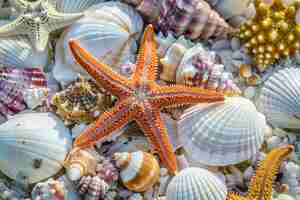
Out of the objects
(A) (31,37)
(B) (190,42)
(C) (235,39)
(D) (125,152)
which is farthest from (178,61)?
(A) (31,37)

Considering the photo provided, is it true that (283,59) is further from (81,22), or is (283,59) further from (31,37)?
(31,37)

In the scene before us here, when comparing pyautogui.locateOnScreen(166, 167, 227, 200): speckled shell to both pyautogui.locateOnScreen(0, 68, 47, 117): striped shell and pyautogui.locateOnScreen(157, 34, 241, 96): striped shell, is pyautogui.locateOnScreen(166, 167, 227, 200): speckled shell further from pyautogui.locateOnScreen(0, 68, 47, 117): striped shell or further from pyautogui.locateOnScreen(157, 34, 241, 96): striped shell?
pyautogui.locateOnScreen(0, 68, 47, 117): striped shell

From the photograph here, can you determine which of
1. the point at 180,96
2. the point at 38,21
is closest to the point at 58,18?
the point at 38,21

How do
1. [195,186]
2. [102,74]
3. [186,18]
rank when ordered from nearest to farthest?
[195,186], [102,74], [186,18]

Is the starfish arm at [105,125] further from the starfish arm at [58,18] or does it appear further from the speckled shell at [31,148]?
the starfish arm at [58,18]

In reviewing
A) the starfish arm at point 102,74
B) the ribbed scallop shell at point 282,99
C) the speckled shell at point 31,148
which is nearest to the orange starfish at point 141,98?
the starfish arm at point 102,74

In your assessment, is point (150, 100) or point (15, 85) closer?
point (150, 100)

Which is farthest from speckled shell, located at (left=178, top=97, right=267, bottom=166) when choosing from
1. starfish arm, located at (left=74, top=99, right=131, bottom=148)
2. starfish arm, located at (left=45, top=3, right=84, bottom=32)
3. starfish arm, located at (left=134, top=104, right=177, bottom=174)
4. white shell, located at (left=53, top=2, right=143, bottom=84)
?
starfish arm, located at (left=45, top=3, right=84, bottom=32)

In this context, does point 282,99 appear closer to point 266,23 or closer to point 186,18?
point 266,23
